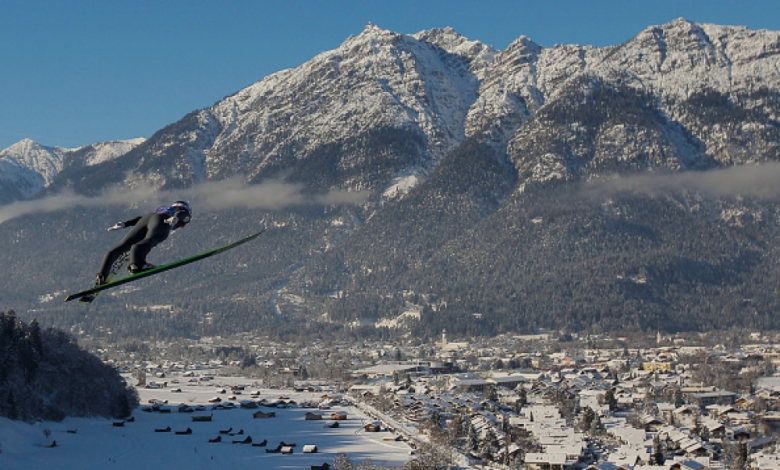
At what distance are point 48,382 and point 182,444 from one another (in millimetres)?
22673

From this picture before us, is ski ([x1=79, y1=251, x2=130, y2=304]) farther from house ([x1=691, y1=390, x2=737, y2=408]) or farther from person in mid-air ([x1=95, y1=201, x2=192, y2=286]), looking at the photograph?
house ([x1=691, y1=390, x2=737, y2=408])

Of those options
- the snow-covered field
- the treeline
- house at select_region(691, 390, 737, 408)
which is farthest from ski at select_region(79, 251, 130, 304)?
house at select_region(691, 390, 737, 408)

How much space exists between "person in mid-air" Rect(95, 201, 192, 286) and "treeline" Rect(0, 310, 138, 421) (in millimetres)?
70676

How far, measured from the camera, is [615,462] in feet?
275

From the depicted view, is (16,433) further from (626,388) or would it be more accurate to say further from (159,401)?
(626,388)

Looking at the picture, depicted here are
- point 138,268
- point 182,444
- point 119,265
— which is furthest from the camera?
point 182,444

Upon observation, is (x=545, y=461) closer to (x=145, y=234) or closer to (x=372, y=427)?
(x=372, y=427)

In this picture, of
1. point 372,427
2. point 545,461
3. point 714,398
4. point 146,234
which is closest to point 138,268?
point 146,234

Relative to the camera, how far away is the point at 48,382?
110 metres

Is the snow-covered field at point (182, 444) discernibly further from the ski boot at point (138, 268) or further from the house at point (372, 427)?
the ski boot at point (138, 268)

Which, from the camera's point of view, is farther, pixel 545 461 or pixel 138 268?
pixel 545 461

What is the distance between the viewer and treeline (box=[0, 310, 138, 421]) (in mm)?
100688

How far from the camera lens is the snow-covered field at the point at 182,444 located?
82625mm

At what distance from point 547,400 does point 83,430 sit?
180ft
